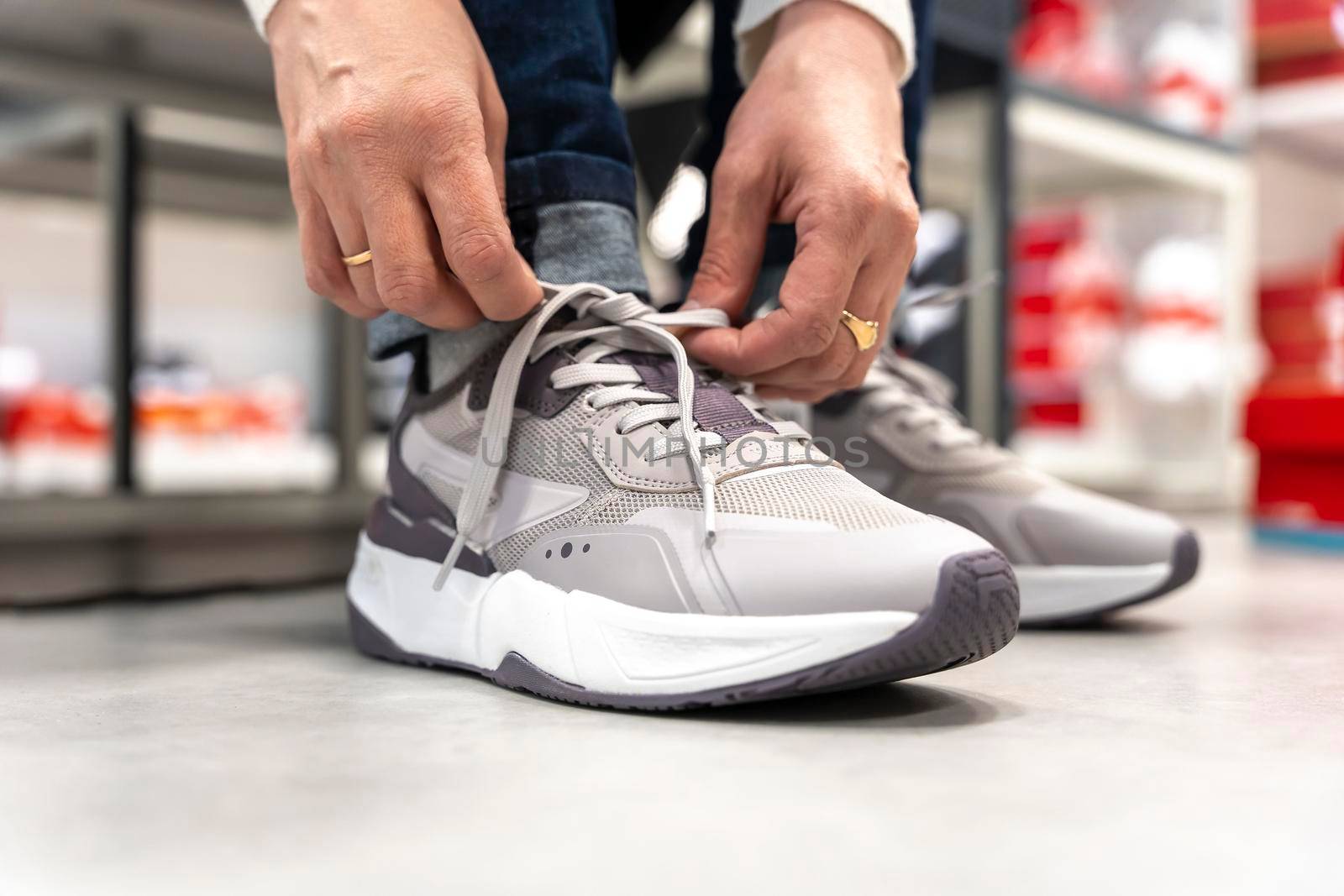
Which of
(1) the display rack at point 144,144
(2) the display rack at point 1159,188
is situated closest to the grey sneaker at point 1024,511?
(1) the display rack at point 144,144

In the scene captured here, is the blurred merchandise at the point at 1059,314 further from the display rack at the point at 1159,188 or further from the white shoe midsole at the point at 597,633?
the white shoe midsole at the point at 597,633

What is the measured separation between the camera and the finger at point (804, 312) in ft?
1.74

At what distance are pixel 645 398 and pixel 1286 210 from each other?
2977mm

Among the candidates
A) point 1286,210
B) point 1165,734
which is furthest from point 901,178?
point 1286,210

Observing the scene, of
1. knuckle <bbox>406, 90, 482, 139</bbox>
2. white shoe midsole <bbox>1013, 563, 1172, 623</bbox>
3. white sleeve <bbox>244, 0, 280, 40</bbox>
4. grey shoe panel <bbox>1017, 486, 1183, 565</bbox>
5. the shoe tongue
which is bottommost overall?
white shoe midsole <bbox>1013, 563, 1172, 623</bbox>

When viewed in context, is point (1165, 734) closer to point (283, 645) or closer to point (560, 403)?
point (560, 403)

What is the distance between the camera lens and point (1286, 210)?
2932 mm

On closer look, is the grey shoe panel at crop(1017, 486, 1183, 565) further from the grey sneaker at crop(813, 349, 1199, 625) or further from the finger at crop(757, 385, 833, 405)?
the finger at crop(757, 385, 833, 405)

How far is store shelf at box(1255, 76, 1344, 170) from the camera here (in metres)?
2.42

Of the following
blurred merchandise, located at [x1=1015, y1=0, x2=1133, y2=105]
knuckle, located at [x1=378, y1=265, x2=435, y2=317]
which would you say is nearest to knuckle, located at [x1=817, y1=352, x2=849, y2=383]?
knuckle, located at [x1=378, y1=265, x2=435, y2=317]

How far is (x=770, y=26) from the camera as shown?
694mm

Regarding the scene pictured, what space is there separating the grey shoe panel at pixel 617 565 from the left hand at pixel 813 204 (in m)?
0.12

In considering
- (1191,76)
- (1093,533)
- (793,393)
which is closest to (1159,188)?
(1191,76)

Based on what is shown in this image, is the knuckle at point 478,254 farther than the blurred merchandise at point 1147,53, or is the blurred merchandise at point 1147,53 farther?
the blurred merchandise at point 1147,53
